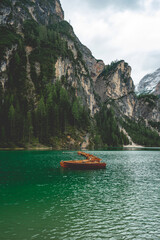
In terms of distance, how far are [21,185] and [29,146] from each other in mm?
73637

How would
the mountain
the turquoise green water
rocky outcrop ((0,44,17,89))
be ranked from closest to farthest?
the turquoise green water < the mountain < rocky outcrop ((0,44,17,89))

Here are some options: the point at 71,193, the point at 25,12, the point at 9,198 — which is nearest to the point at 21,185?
the point at 9,198

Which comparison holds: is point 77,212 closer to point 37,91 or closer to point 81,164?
point 81,164

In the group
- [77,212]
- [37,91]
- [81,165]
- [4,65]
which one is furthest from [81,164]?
[4,65]

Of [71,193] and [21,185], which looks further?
[21,185]

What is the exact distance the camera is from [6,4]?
159500 millimetres

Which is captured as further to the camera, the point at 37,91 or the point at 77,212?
the point at 37,91

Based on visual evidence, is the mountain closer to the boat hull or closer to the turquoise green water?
the boat hull

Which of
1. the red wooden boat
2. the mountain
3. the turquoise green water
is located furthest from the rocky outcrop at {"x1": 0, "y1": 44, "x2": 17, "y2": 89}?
the turquoise green water

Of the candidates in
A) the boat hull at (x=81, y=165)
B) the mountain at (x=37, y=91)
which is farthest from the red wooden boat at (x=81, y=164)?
the mountain at (x=37, y=91)

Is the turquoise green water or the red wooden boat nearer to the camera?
the turquoise green water

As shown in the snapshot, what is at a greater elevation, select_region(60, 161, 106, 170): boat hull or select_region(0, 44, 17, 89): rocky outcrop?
select_region(0, 44, 17, 89): rocky outcrop

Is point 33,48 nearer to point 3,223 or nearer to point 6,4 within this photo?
point 6,4

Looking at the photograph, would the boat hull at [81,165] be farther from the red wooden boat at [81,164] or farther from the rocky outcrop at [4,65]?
the rocky outcrop at [4,65]
